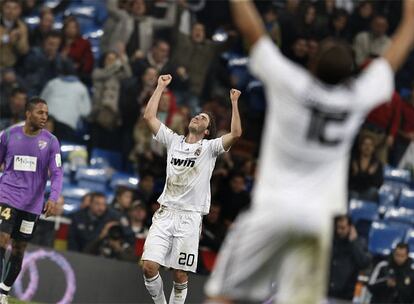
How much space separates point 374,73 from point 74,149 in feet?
36.2

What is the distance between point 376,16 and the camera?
19500 mm

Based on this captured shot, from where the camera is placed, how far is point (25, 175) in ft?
37.5

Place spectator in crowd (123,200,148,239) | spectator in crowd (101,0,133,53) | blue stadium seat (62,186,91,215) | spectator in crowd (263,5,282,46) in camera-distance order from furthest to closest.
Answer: spectator in crowd (263,5,282,46) < spectator in crowd (101,0,133,53) < blue stadium seat (62,186,91,215) < spectator in crowd (123,200,148,239)

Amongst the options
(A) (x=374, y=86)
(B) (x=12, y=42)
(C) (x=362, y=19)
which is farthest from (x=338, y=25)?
(A) (x=374, y=86)

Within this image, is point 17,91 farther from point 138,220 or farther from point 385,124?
point 385,124

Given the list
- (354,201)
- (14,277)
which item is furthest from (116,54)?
(14,277)

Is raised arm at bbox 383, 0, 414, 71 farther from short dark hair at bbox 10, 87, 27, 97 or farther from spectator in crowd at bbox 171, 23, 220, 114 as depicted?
spectator in crowd at bbox 171, 23, 220, 114

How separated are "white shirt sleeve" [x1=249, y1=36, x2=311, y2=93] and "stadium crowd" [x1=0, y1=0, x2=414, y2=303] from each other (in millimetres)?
9173

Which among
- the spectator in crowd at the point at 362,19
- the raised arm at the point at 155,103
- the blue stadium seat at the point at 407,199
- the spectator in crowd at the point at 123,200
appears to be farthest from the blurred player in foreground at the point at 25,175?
the spectator in crowd at the point at 362,19

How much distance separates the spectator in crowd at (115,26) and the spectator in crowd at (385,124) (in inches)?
166

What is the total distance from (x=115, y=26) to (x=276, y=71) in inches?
496

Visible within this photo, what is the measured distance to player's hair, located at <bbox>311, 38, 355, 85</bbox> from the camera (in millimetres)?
6266

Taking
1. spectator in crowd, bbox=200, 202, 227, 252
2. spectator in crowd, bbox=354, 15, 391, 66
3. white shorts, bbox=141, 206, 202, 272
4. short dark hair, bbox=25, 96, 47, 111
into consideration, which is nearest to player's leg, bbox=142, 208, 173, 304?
white shorts, bbox=141, 206, 202, 272

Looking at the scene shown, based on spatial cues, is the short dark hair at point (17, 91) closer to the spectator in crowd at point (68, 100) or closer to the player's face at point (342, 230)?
the spectator in crowd at point (68, 100)
